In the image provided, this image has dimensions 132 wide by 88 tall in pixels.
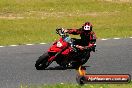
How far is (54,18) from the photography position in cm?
3031

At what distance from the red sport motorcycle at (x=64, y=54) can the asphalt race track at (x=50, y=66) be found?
0.72 feet

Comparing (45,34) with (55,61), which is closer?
(55,61)

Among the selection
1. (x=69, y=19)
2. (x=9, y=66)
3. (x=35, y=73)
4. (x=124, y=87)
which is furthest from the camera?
(x=69, y=19)

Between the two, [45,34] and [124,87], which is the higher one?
[124,87]

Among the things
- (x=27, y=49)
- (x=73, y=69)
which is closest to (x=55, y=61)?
(x=73, y=69)

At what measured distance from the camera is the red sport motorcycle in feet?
46.7

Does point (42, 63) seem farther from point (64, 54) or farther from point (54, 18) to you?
point (54, 18)

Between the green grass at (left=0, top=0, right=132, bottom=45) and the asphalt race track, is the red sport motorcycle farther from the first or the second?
the green grass at (left=0, top=0, right=132, bottom=45)

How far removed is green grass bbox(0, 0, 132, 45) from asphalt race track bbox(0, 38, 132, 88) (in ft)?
9.61

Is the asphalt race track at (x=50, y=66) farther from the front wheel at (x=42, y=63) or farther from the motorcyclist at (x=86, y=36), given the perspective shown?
the motorcyclist at (x=86, y=36)

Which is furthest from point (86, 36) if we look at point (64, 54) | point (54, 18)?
point (54, 18)

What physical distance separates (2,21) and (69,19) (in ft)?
13.0

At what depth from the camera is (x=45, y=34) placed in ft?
77.3

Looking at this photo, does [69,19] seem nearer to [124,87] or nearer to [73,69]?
[73,69]
